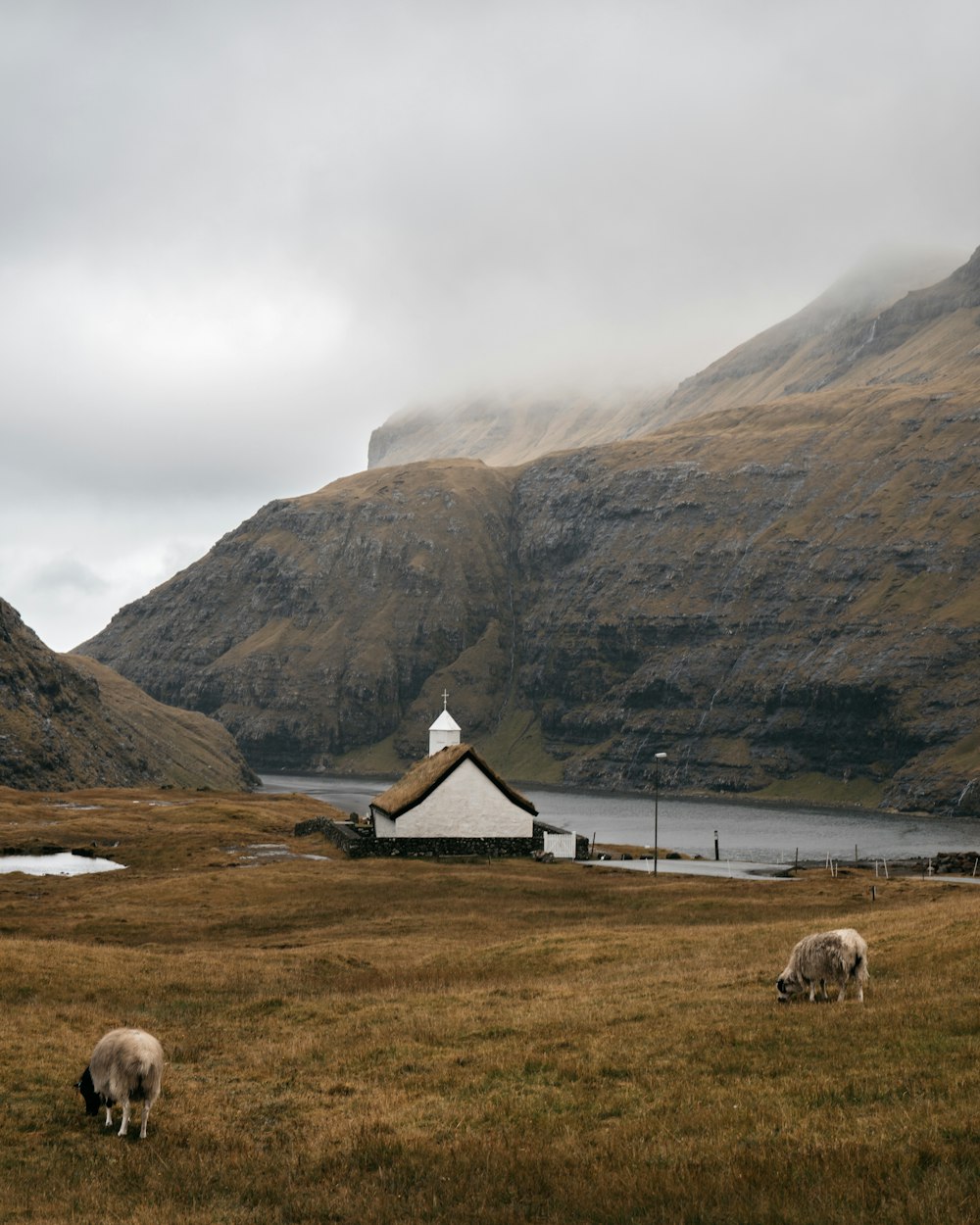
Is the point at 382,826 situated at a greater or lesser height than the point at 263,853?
greater

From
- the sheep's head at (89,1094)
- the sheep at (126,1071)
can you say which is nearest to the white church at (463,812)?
the sheep's head at (89,1094)

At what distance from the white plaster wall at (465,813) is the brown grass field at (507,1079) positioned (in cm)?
4045

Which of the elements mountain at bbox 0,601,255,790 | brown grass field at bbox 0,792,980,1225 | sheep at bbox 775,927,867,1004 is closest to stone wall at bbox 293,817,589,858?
brown grass field at bbox 0,792,980,1225

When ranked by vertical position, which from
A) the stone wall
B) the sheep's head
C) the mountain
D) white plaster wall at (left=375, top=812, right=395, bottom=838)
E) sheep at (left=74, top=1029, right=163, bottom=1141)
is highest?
the mountain

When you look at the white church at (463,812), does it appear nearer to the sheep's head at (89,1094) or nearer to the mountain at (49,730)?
the sheep's head at (89,1094)

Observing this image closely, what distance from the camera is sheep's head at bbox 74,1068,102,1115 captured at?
19.9 meters

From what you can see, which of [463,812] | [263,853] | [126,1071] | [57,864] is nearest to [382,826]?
[463,812]

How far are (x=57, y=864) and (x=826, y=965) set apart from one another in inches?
2649

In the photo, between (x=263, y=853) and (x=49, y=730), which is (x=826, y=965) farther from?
(x=49, y=730)

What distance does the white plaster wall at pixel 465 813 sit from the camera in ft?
286

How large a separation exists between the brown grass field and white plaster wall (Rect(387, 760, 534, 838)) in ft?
133

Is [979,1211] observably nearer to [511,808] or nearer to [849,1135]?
[849,1135]

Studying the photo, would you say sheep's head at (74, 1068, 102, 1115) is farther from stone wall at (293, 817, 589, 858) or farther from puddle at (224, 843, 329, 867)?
stone wall at (293, 817, 589, 858)

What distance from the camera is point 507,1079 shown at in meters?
20.8
